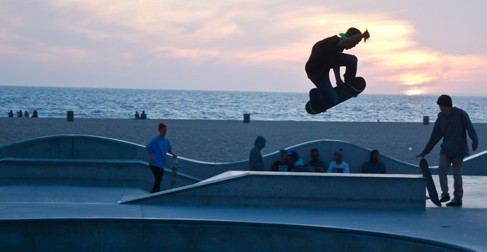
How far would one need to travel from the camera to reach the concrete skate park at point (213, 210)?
9195mm

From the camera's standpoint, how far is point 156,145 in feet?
46.7

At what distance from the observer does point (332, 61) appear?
32.2 ft

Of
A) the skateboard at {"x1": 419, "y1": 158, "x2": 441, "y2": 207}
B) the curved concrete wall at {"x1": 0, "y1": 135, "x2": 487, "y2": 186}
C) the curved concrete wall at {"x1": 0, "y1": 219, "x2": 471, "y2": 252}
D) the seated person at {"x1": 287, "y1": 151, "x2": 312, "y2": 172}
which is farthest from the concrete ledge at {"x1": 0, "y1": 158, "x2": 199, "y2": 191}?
the curved concrete wall at {"x1": 0, "y1": 219, "x2": 471, "y2": 252}

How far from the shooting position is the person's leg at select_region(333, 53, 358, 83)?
9.87 meters

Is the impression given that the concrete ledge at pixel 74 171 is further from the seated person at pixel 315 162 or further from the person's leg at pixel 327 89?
the person's leg at pixel 327 89

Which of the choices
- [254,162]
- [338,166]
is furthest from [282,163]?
[254,162]

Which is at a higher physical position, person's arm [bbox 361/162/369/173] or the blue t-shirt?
the blue t-shirt

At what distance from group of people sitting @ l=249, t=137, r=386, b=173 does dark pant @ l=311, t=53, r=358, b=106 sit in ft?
13.8

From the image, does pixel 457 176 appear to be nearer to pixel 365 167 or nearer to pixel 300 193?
pixel 300 193

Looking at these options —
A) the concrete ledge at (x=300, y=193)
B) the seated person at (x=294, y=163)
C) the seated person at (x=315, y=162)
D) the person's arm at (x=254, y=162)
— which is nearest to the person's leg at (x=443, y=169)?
the concrete ledge at (x=300, y=193)

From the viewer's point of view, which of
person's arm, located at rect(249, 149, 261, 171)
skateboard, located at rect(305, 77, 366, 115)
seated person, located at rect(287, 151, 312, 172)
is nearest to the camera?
skateboard, located at rect(305, 77, 366, 115)

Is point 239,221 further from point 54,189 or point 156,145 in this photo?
point 54,189

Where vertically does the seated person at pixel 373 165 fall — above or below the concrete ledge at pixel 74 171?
above

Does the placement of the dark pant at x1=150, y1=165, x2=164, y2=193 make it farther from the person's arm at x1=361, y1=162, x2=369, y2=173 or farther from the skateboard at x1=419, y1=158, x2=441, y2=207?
the skateboard at x1=419, y1=158, x2=441, y2=207
